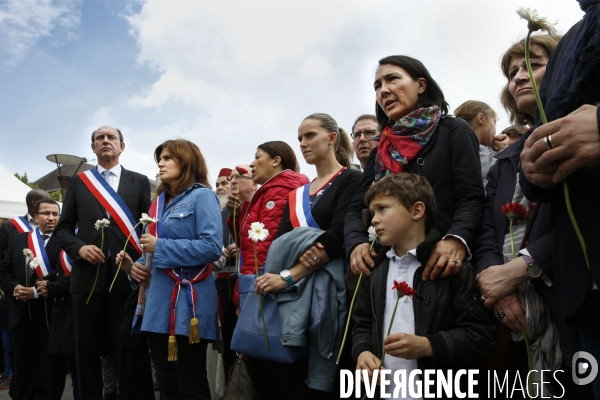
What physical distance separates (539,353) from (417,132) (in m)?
1.15

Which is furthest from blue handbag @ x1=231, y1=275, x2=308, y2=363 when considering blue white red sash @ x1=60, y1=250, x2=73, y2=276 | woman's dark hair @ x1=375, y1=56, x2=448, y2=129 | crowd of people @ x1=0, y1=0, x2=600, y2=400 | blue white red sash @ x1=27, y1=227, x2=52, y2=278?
blue white red sash @ x1=27, y1=227, x2=52, y2=278

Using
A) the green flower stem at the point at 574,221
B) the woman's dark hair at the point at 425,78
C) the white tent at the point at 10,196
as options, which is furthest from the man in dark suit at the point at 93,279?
the white tent at the point at 10,196

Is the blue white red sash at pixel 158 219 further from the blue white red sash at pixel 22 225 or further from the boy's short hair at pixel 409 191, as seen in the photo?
the blue white red sash at pixel 22 225

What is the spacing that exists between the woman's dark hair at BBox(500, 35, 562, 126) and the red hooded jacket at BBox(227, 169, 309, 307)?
4.78 feet

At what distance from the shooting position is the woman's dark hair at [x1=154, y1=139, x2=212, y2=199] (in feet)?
12.1

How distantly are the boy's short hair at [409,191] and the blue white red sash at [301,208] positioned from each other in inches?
30.9

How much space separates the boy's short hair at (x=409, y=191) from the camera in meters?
A: 2.21

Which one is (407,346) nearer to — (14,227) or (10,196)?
(14,227)

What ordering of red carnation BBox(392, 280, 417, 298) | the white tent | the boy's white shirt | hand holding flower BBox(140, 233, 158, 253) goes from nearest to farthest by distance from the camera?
red carnation BBox(392, 280, 417, 298)
the boy's white shirt
hand holding flower BBox(140, 233, 158, 253)
the white tent

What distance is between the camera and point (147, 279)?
352 cm

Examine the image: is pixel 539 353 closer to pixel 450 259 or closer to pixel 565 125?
pixel 450 259

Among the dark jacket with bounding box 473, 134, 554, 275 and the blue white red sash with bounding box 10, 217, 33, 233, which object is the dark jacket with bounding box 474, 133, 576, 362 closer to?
the dark jacket with bounding box 473, 134, 554, 275

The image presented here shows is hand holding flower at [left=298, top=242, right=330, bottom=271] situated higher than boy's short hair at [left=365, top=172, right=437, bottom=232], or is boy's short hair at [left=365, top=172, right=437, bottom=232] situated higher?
boy's short hair at [left=365, top=172, right=437, bottom=232]

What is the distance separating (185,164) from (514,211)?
246 cm
